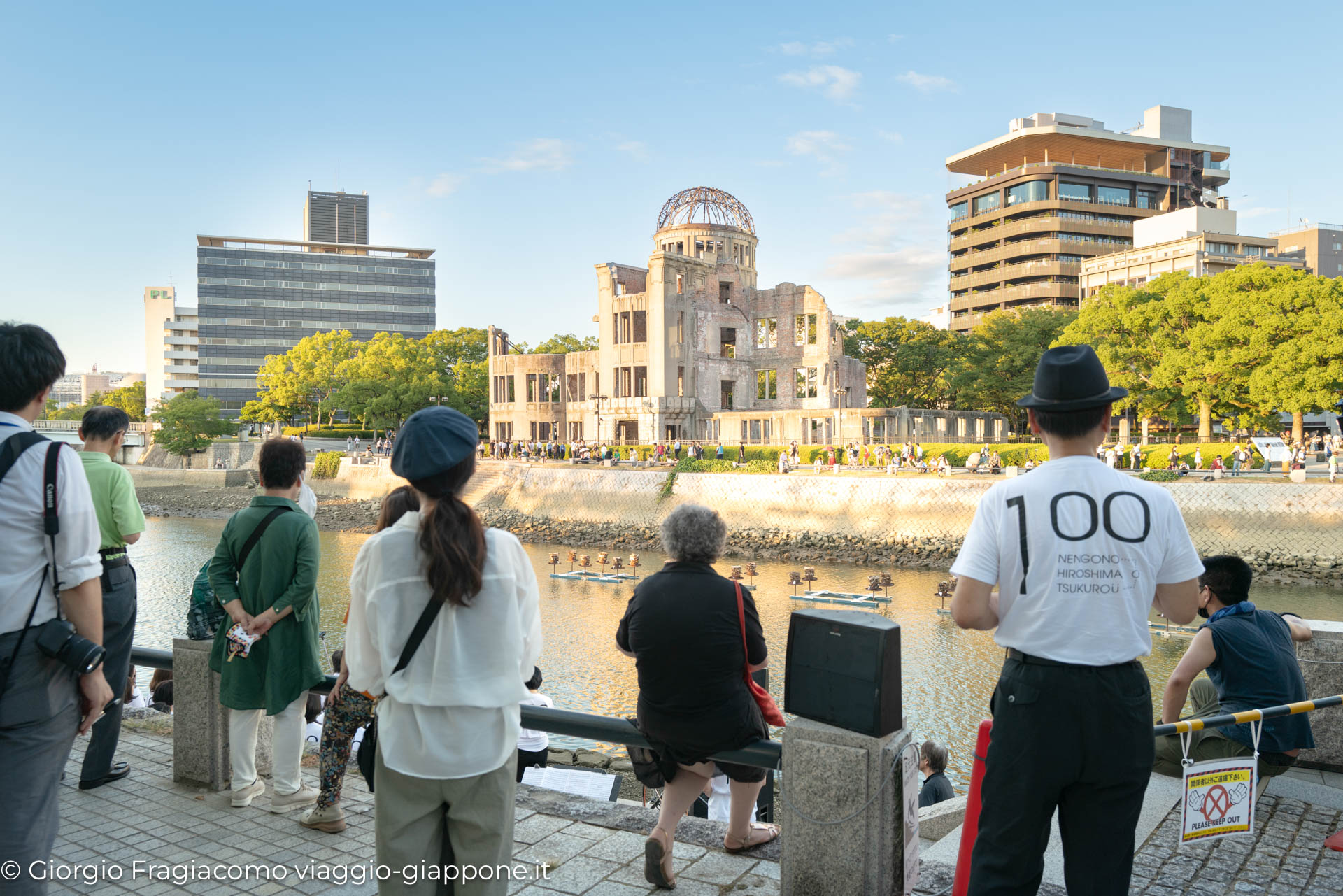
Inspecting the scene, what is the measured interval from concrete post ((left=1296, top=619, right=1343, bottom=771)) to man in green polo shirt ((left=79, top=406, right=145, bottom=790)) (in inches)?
300

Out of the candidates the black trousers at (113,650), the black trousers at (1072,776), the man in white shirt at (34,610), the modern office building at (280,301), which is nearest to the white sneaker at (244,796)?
the black trousers at (113,650)

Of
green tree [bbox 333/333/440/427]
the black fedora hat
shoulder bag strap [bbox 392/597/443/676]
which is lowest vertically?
shoulder bag strap [bbox 392/597/443/676]

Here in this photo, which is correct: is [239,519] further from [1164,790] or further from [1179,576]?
[1164,790]

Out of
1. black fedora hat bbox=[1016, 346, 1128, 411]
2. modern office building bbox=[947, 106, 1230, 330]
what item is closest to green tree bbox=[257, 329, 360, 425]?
modern office building bbox=[947, 106, 1230, 330]

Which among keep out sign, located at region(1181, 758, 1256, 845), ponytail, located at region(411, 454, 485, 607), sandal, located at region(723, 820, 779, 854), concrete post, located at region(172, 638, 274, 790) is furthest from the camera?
concrete post, located at region(172, 638, 274, 790)

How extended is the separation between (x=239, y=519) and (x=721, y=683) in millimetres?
3042

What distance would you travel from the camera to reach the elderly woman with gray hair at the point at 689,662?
4.04 m

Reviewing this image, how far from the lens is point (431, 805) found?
2.97 meters

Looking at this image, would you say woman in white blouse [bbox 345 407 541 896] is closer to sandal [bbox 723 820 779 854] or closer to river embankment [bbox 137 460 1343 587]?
sandal [bbox 723 820 779 854]

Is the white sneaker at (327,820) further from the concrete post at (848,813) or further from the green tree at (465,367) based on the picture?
the green tree at (465,367)

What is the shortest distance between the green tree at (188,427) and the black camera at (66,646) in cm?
8006

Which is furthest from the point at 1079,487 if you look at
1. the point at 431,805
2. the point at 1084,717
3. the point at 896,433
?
the point at 896,433

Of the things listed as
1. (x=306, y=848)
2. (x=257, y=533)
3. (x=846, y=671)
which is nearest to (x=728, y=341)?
(x=257, y=533)

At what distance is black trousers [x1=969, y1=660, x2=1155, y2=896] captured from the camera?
117 inches
